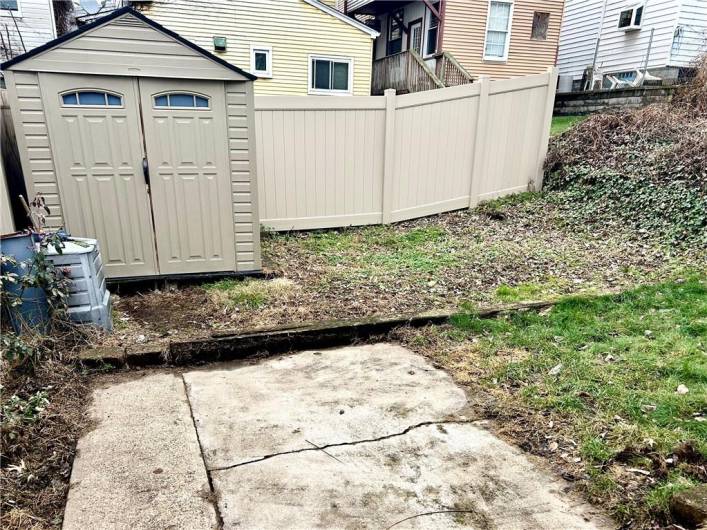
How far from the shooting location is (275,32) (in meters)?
12.1

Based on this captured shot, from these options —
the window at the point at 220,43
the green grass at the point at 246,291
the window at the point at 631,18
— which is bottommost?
the green grass at the point at 246,291

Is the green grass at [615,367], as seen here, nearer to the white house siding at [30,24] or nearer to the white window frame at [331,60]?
the white window frame at [331,60]

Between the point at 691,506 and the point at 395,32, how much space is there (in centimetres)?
1699

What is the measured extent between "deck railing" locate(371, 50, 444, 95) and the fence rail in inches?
180

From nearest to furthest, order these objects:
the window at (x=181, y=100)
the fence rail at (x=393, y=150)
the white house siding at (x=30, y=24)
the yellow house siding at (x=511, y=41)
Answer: the window at (x=181, y=100), the fence rail at (x=393, y=150), the white house siding at (x=30, y=24), the yellow house siding at (x=511, y=41)

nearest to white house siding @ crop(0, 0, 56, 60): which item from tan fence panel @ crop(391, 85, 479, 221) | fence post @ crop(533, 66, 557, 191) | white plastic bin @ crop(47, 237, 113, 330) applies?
tan fence panel @ crop(391, 85, 479, 221)

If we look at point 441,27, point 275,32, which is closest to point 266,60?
point 275,32

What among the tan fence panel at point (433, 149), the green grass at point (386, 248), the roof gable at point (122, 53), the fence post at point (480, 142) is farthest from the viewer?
the fence post at point (480, 142)

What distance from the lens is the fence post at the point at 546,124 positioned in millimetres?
7527

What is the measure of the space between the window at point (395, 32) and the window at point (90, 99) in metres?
13.6

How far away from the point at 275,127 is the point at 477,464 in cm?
489

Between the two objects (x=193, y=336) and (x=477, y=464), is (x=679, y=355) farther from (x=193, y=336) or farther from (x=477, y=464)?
(x=193, y=336)

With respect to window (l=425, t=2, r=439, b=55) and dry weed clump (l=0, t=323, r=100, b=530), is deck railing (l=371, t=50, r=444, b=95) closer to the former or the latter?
window (l=425, t=2, r=439, b=55)

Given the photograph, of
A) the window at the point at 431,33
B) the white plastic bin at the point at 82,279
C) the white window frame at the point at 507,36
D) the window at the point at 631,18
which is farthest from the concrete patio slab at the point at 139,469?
the window at the point at 631,18
